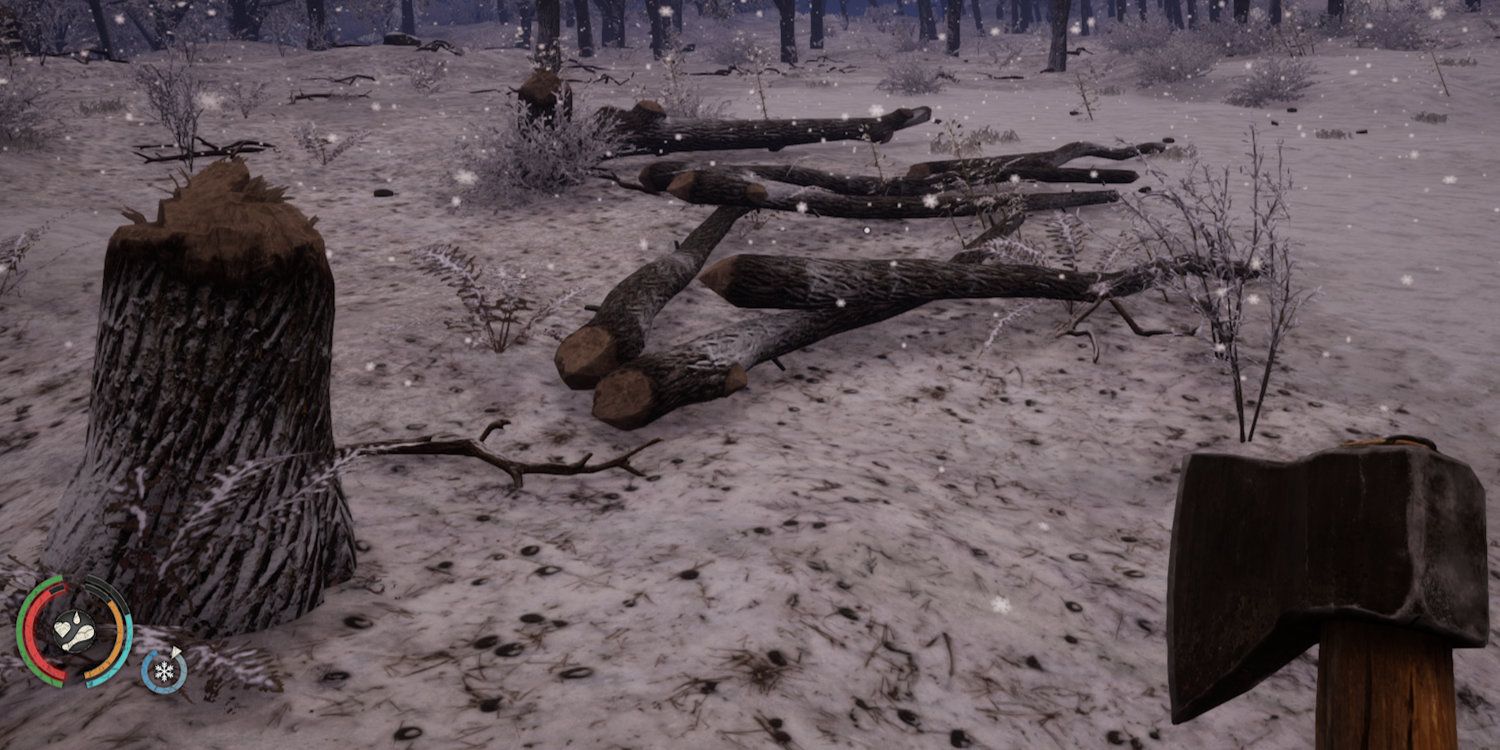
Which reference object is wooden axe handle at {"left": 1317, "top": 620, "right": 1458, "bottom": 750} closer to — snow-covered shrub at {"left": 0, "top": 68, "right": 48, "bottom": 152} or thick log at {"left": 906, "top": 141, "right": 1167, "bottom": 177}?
thick log at {"left": 906, "top": 141, "right": 1167, "bottom": 177}

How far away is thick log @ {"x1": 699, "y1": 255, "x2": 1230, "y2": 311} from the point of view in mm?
4301

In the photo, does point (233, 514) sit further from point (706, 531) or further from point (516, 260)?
point (516, 260)

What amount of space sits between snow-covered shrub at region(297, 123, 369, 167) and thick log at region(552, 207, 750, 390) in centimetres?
593

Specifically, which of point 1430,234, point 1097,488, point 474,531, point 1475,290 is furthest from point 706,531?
point 1430,234

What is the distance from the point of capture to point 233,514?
203 cm

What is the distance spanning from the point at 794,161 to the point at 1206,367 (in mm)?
6461

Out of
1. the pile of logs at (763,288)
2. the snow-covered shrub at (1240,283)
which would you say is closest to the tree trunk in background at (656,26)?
the pile of logs at (763,288)

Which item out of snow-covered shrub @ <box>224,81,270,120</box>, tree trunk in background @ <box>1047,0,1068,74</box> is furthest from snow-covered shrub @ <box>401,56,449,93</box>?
tree trunk in background @ <box>1047,0,1068,74</box>

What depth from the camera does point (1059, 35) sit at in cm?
2450

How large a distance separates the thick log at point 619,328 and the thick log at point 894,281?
453mm

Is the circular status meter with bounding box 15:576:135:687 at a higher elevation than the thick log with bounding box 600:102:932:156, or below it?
below

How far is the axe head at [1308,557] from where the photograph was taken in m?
1.05

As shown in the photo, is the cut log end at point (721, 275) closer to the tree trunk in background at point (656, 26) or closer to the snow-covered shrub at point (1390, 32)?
the snow-covered shrub at point (1390, 32)

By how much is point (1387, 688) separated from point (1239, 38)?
27.1 m
